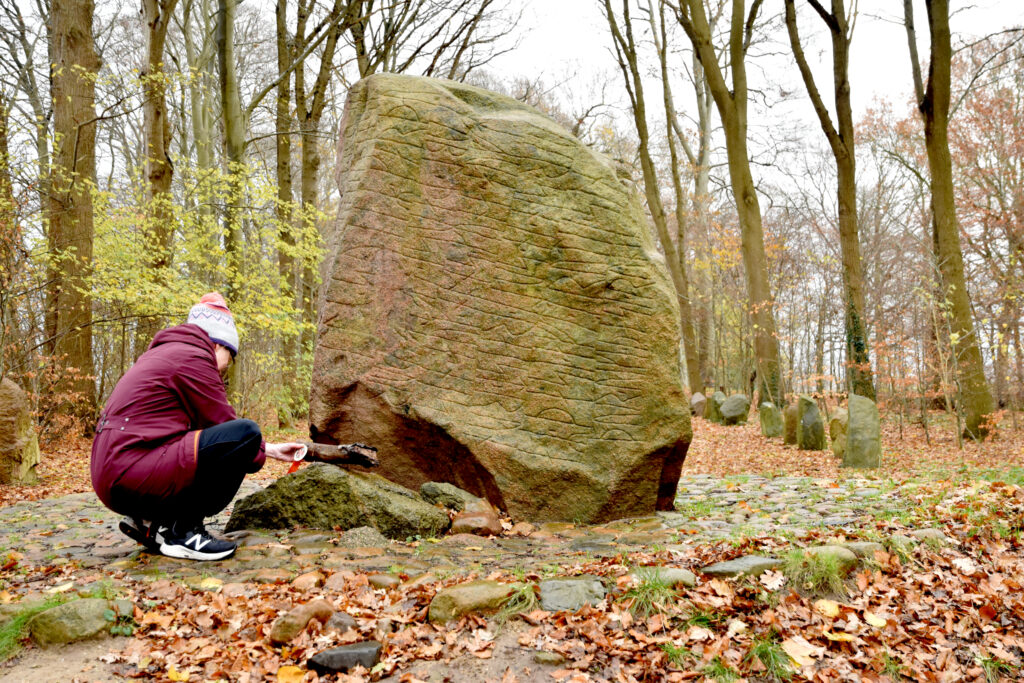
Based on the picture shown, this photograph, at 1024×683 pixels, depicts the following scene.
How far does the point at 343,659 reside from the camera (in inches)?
115

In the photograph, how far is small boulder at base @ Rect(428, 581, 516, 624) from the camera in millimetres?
3350

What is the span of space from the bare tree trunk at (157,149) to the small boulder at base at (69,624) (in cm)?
854

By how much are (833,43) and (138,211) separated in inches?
489

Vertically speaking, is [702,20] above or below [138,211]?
above

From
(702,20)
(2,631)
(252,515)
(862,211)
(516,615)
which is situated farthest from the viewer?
(862,211)

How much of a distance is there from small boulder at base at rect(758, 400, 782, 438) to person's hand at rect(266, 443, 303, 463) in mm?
10391

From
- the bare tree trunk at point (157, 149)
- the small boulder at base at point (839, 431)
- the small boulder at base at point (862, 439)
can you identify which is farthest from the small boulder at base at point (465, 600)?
the bare tree trunk at point (157, 149)

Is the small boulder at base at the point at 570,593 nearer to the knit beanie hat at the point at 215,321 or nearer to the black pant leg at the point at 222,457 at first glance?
the black pant leg at the point at 222,457

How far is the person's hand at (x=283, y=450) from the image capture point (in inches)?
178

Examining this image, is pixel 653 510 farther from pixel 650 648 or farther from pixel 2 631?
pixel 2 631

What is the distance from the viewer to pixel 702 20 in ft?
43.9

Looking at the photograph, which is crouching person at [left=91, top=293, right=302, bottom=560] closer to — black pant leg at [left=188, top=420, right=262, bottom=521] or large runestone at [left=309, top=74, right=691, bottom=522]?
black pant leg at [left=188, top=420, right=262, bottom=521]

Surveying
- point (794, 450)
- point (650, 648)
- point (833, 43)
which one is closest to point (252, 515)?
point (650, 648)

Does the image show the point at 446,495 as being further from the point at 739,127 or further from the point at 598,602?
the point at 739,127
